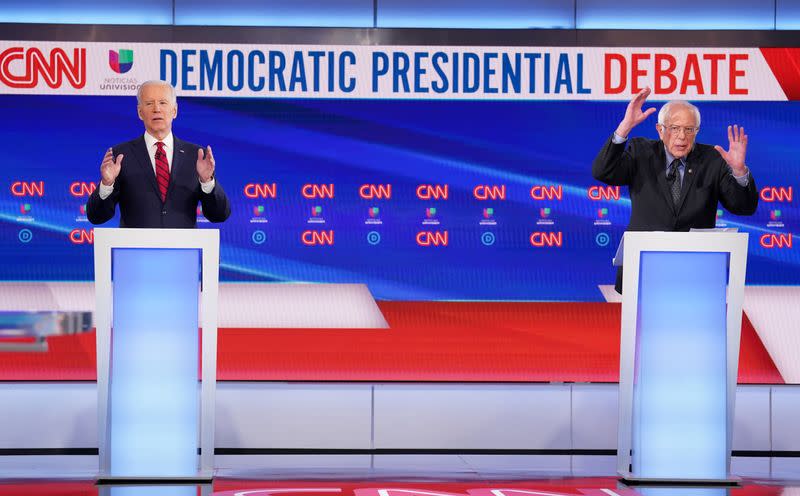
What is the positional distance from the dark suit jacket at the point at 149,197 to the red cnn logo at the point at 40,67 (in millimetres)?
1848

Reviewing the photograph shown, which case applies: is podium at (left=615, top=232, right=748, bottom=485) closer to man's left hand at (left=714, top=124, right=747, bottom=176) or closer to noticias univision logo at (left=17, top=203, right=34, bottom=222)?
man's left hand at (left=714, top=124, right=747, bottom=176)

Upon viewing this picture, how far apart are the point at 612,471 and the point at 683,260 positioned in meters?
0.97

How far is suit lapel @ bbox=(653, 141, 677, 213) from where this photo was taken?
3.64 meters

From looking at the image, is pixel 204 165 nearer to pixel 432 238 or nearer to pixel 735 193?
pixel 735 193

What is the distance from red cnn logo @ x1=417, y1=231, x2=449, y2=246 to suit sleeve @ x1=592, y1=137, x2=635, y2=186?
66.1 inches

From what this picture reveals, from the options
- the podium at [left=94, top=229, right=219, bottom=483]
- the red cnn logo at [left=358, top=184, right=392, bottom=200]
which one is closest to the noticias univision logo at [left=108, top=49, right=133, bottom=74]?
the red cnn logo at [left=358, top=184, right=392, bottom=200]

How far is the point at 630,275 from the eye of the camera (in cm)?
332

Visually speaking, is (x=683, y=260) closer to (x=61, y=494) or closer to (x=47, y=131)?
(x=61, y=494)

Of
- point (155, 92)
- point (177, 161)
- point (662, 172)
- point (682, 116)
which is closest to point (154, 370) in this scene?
point (177, 161)

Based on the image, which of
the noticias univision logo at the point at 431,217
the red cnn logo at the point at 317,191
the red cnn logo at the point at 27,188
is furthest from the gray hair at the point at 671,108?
the red cnn logo at the point at 27,188

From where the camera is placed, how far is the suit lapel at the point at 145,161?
3584mm

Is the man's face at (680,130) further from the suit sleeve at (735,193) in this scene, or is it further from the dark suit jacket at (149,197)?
the dark suit jacket at (149,197)

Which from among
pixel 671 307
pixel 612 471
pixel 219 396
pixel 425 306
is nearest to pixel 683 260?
pixel 671 307

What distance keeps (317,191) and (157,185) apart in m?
1.77
